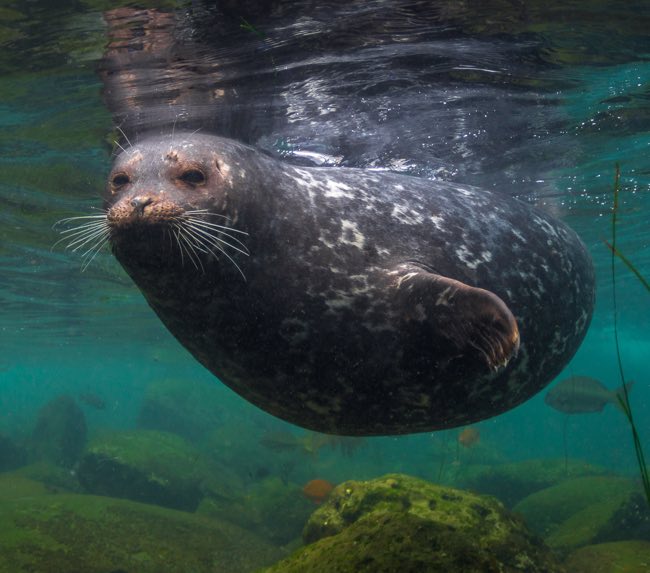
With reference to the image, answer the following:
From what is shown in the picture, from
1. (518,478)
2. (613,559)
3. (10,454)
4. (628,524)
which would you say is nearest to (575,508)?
(628,524)

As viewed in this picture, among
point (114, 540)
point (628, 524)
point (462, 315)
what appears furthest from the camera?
point (628, 524)

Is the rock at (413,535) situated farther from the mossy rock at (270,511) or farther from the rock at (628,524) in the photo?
the mossy rock at (270,511)

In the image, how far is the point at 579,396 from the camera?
A: 563 inches

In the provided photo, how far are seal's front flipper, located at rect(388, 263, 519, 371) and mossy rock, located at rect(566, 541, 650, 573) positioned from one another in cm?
478

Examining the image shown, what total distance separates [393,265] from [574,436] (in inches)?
2004

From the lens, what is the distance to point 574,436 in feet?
159

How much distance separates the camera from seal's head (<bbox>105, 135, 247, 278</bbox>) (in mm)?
3277

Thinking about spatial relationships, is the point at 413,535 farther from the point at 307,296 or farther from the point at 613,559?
the point at 613,559

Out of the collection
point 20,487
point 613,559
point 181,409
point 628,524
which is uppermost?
point 613,559

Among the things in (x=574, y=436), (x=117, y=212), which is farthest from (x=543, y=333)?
(x=574, y=436)

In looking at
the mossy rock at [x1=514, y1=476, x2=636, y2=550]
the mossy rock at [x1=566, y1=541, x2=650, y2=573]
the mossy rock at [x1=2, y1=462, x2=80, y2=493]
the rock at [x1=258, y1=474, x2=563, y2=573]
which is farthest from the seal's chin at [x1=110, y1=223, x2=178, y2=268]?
the mossy rock at [x1=2, y1=462, x2=80, y2=493]

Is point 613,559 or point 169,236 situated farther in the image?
point 613,559

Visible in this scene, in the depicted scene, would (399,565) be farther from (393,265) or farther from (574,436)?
(574,436)

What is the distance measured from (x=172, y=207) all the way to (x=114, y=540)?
305 inches
